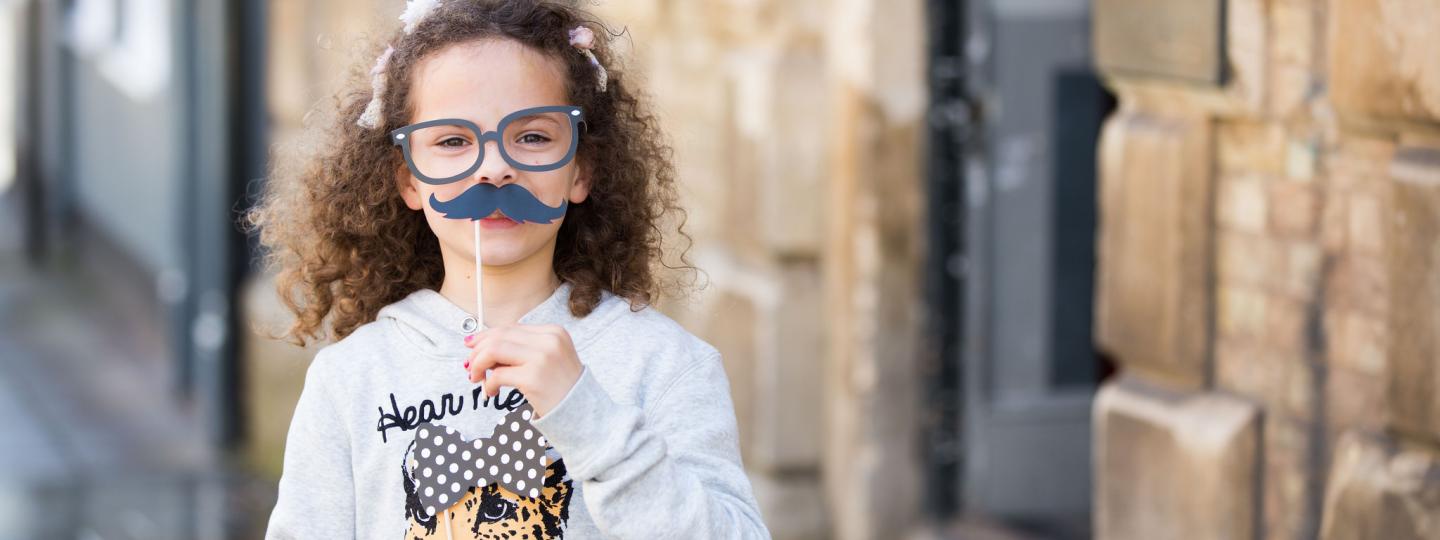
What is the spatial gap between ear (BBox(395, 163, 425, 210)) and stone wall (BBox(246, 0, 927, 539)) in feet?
10.2

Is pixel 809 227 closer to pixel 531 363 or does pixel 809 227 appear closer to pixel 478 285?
pixel 478 285

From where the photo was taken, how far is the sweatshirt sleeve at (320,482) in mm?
2514

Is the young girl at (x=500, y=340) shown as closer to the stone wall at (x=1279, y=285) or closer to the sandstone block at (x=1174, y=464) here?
the stone wall at (x=1279, y=285)

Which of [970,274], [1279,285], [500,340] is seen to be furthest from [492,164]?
[970,274]

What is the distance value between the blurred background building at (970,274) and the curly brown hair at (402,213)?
5.4 inches

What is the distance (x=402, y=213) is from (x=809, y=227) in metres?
3.79

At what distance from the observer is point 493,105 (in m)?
2.47

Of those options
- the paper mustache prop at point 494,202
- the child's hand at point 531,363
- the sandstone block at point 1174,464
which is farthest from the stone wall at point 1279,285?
the child's hand at point 531,363

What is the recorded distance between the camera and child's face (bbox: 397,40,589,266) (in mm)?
2469

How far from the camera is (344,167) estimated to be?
271 centimetres

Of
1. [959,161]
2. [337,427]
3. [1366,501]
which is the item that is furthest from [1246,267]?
[337,427]

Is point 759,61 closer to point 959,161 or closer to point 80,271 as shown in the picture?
point 959,161

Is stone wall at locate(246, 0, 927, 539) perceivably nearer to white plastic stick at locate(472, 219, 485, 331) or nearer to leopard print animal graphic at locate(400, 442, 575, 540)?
white plastic stick at locate(472, 219, 485, 331)

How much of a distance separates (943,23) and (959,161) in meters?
0.39
